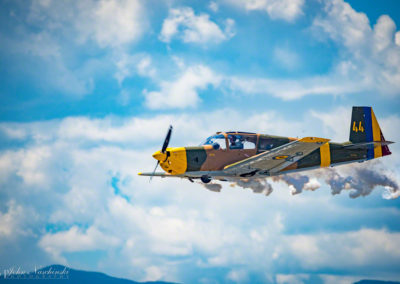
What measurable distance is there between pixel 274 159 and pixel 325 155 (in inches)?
195

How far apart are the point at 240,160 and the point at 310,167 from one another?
5660 millimetres

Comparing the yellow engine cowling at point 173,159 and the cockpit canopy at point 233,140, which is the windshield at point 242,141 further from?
the yellow engine cowling at point 173,159

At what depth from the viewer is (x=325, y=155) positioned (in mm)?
34406

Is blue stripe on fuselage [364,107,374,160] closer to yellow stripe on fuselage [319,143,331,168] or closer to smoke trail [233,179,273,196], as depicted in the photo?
yellow stripe on fuselage [319,143,331,168]

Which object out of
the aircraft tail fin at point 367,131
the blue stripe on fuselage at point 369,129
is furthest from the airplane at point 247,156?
the aircraft tail fin at point 367,131

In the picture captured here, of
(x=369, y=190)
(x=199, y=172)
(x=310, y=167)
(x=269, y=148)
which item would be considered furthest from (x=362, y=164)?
(x=199, y=172)

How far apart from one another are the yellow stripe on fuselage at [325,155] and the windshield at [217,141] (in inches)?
283

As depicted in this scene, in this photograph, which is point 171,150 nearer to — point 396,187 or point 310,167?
point 310,167

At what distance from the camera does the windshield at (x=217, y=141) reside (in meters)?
31.4

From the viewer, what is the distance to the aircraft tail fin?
35.8 m

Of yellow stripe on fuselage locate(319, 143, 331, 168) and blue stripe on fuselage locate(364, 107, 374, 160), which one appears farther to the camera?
blue stripe on fuselage locate(364, 107, 374, 160)

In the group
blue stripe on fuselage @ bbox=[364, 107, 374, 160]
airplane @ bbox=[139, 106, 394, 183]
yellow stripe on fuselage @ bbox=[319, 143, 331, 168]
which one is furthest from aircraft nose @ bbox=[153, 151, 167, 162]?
blue stripe on fuselage @ bbox=[364, 107, 374, 160]

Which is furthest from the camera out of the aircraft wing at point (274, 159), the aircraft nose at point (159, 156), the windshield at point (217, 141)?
the windshield at point (217, 141)

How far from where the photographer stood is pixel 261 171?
32.7 metres
